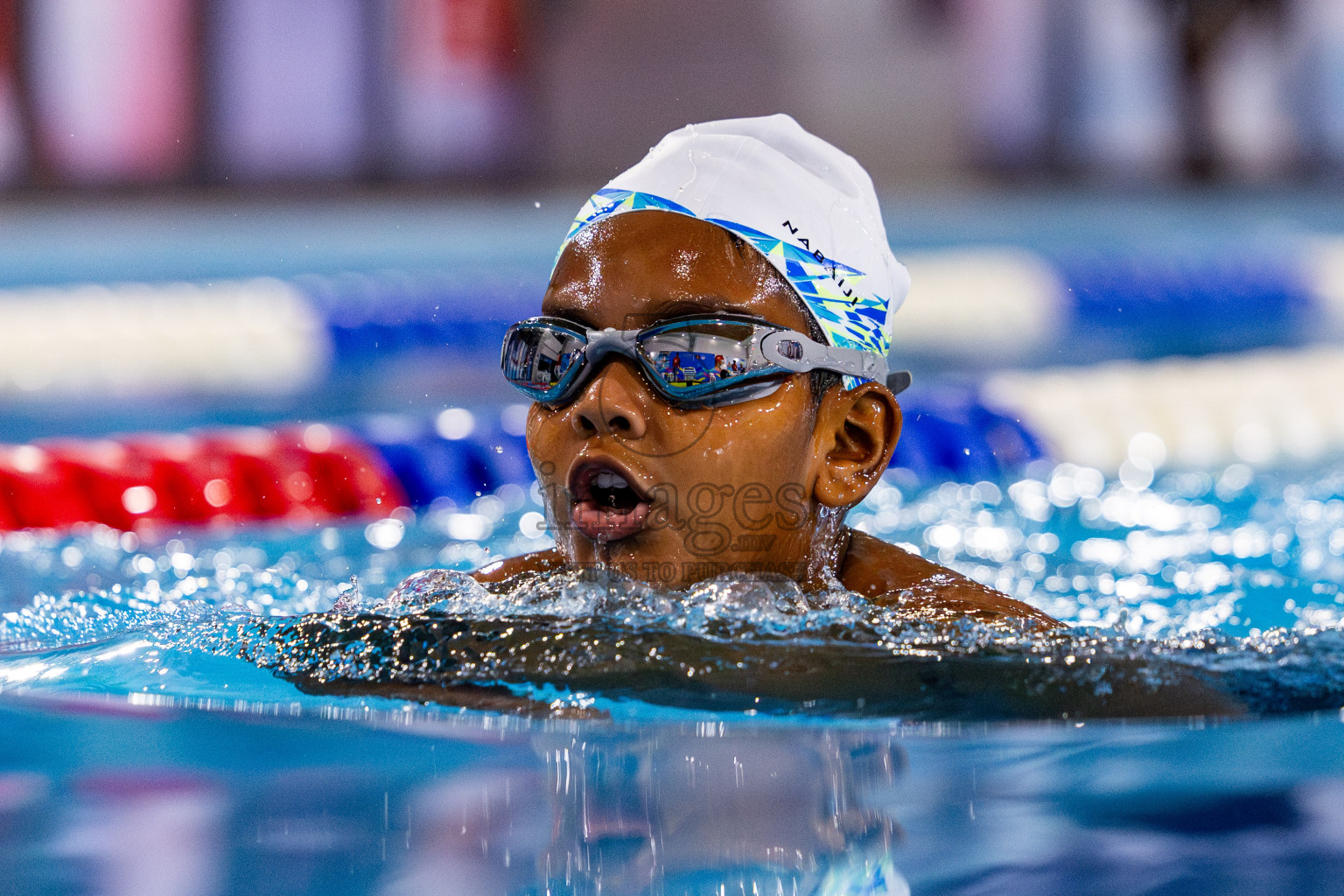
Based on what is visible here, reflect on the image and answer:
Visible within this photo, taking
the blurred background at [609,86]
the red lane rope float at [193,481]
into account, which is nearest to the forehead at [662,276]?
the red lane rope float at [193,481]

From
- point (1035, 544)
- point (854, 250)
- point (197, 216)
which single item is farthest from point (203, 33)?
point (854, 250)

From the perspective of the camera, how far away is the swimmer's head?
1.88 meters

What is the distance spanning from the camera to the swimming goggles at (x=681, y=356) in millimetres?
1856

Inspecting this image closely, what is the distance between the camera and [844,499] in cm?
203

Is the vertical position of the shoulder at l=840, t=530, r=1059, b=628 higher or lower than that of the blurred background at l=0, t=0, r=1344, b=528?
lower

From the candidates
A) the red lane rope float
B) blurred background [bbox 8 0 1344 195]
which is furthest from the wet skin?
blurred background [bbox 8 0 1344 195]

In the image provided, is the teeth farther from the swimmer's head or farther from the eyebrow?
the eyebrow

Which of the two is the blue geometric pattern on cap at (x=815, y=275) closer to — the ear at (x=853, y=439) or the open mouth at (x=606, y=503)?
the ear at (x=853, y=439)

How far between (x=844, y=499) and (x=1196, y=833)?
750mm

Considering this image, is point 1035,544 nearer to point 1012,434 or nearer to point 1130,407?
point 1012,434

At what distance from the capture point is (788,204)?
200 cm

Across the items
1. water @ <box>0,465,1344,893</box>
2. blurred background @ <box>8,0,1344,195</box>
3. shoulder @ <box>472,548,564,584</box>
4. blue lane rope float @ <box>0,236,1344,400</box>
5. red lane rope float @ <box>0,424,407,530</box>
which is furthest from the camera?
blurred background @ <box>8,0,1344,195</box>

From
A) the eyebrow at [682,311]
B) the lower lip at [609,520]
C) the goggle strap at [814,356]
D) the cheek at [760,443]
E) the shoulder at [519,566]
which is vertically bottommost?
the shoulder at [519,566]

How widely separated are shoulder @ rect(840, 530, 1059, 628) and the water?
0.11m
